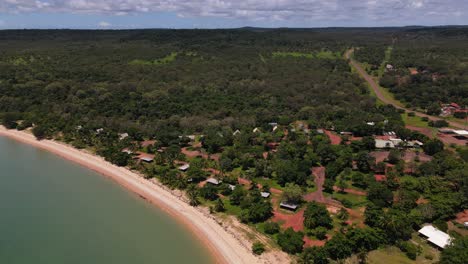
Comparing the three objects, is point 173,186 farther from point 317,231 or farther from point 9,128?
point 9,128

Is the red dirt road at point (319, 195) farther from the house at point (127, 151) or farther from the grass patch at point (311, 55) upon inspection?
the grass patch at point (311, 55)

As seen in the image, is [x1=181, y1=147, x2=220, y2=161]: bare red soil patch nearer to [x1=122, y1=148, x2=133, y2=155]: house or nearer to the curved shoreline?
[x1=122, y1=148, x2=133, y2=155]: house

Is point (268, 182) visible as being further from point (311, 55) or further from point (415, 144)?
point (311, 55)

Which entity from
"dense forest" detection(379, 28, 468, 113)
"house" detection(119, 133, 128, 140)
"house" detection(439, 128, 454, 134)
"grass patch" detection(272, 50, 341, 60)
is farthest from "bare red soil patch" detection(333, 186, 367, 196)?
"grass patch" detection(272, 50, 341, 60)

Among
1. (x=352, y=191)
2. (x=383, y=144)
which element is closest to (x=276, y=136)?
(x=383, y=144)

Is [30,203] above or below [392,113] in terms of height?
below

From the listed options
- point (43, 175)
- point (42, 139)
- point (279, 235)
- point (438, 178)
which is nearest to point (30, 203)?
point (43, 175)

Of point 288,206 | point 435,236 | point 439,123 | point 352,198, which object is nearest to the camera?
point 435,236
